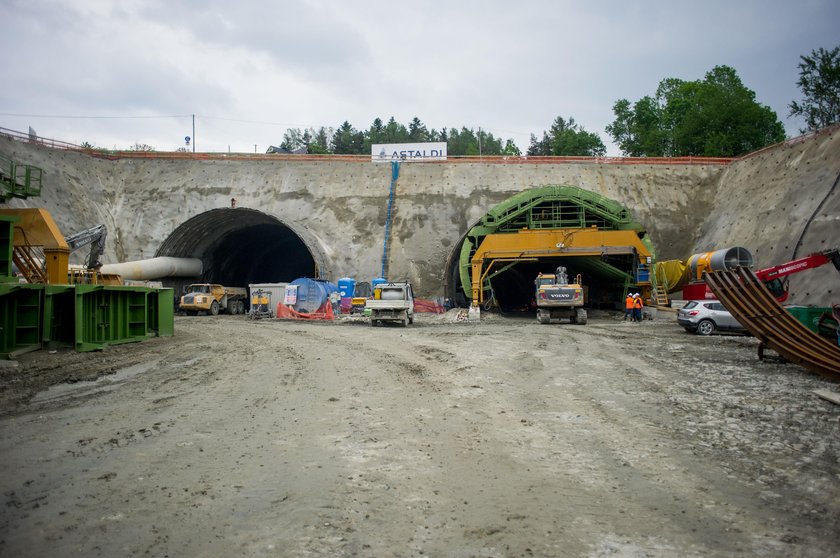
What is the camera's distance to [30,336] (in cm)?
1312

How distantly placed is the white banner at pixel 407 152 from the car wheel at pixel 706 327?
2597cm

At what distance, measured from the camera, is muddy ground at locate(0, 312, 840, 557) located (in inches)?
162

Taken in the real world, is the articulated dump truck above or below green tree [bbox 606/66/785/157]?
below

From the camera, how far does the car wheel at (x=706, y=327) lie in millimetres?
19859

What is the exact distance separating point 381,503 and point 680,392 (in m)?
6.61

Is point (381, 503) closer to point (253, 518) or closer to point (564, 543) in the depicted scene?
point (253, 518)

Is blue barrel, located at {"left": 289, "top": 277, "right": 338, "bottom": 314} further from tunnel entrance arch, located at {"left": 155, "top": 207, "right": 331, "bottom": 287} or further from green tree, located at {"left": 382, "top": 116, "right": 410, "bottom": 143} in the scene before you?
green tree, located at {"left": 382, "top": 116, "right": 410, "bottom": 143}

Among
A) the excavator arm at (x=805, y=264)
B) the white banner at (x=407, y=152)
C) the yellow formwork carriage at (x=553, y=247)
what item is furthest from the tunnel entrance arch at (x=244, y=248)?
the excavator arm at (x=805, y=264)

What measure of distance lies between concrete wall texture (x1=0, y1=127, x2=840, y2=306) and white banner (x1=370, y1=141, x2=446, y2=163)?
4.32 feet

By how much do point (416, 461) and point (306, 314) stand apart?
24870mm

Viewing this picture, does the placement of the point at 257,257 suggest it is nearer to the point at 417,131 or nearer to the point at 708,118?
the point at 708,118

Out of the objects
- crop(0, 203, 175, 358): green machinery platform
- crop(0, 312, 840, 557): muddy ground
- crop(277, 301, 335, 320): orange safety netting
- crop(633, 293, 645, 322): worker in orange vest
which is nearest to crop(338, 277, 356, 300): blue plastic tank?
crop(277, 301, 335, 320): orange safety netting

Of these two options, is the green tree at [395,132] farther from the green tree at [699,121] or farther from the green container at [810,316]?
the green container at [810,316]

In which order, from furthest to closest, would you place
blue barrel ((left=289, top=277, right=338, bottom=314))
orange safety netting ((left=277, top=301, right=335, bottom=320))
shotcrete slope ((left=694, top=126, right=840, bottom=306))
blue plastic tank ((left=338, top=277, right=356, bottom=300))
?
blue plastic tank ((left=338, top=277, right=356, bottom=300))
blue barrel ((left=289, top=277, right=338, bottom=314))
orange safety netting ((left=277, top=301, right=335, bottom=320))
shotcrete slope ((left=694, top=126, right=840, bottom=306))
